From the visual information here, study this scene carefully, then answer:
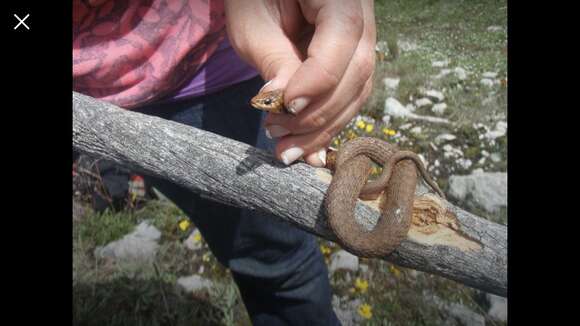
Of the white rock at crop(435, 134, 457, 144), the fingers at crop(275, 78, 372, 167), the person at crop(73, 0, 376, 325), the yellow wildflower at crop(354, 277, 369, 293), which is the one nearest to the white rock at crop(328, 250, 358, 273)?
the yellow wildflower at crop(354, 277, 369, 293)

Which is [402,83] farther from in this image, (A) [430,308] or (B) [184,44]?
Answer: (B) [184,44]

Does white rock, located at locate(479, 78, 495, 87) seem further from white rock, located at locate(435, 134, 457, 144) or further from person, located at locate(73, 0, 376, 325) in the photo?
person, located at locate(73, 0, 376, 325)

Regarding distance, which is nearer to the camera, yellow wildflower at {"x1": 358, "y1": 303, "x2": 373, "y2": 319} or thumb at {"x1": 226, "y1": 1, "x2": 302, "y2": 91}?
thumb at {"x1": 226, "y1": 1, "x2": 302, "y2": 91}

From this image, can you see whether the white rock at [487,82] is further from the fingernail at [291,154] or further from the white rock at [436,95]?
the fingernail at [291,154]

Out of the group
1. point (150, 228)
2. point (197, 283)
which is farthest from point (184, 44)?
point (150, 228)

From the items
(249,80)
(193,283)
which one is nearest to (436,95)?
(249,80)

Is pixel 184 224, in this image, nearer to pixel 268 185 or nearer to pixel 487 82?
pixel 268 185

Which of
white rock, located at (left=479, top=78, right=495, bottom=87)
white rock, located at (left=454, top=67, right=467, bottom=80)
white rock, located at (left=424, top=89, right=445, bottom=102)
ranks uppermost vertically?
white rock, located at (left=454, top=67, right=467, bottom=80)
